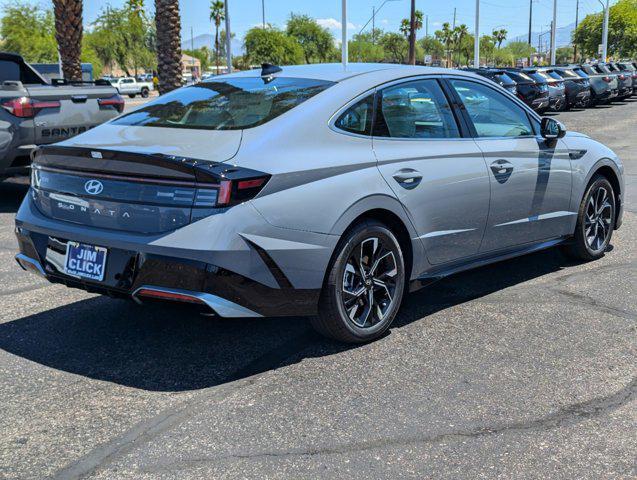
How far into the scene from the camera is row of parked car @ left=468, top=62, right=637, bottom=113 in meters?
25.5

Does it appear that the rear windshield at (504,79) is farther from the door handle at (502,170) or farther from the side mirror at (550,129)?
the door handle at (502,170)

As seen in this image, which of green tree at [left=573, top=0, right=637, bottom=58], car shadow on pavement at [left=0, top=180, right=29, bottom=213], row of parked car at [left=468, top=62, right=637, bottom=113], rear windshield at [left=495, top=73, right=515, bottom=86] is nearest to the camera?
car shadow on pavement at [left=0, top=180, right=29, bottom=213]

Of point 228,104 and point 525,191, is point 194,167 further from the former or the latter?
point 525,191

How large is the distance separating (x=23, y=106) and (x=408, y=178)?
19.1 ft

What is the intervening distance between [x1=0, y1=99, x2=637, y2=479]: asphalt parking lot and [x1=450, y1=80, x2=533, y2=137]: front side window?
1192mm

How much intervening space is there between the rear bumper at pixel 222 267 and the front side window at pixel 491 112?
5.72 feet

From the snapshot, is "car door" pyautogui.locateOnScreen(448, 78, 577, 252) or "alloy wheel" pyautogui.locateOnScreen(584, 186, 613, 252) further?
"alloy wheel" pyautogui.locateOnScreen(584, 186, 613, 252)

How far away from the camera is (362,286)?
434cm

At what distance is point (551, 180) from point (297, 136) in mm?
2459

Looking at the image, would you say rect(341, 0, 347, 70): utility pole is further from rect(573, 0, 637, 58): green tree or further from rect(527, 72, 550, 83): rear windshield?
rect(573, 0, 637, 58): green tree

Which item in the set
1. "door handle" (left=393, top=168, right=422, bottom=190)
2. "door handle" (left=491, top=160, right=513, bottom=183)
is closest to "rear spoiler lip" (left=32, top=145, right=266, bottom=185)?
"door handle" (left=393, top=168, right=422, bottom=190)

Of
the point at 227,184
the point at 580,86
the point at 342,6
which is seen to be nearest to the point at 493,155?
the point at 227,184

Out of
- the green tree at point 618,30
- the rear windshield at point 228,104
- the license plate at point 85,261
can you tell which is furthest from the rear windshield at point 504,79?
the green tree at point 618,30

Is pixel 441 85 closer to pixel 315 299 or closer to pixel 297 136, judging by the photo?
pixel 297 136
